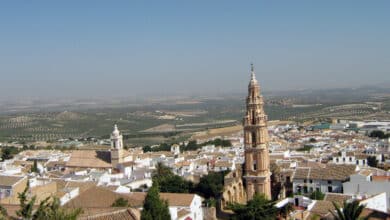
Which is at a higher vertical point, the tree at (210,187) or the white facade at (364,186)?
the white facade at (364,186)

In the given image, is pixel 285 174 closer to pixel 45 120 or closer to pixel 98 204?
pixel 98 204

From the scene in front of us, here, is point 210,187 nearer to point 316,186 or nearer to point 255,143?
point 255,143

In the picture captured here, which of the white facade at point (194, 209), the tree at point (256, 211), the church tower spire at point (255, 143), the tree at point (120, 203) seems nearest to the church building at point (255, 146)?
the church tower spire at point (255, 143)

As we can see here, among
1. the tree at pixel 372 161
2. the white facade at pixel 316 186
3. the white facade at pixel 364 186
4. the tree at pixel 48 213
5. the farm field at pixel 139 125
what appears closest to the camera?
the tree at pixel 48 213

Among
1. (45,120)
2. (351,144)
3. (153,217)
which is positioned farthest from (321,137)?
(45,120)

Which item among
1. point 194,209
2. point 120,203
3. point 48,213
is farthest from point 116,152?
point 48,213

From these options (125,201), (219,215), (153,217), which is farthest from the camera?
(219,215)

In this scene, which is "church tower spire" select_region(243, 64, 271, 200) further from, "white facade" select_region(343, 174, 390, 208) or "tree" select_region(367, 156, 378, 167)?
"tree" select_region(367, 156, 378, 167)

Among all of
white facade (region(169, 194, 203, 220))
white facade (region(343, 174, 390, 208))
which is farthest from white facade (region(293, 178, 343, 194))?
white facade (region(169, 194, 203, 220))

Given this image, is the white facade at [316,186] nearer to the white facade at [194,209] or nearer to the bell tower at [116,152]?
the white facade at [194,209]
